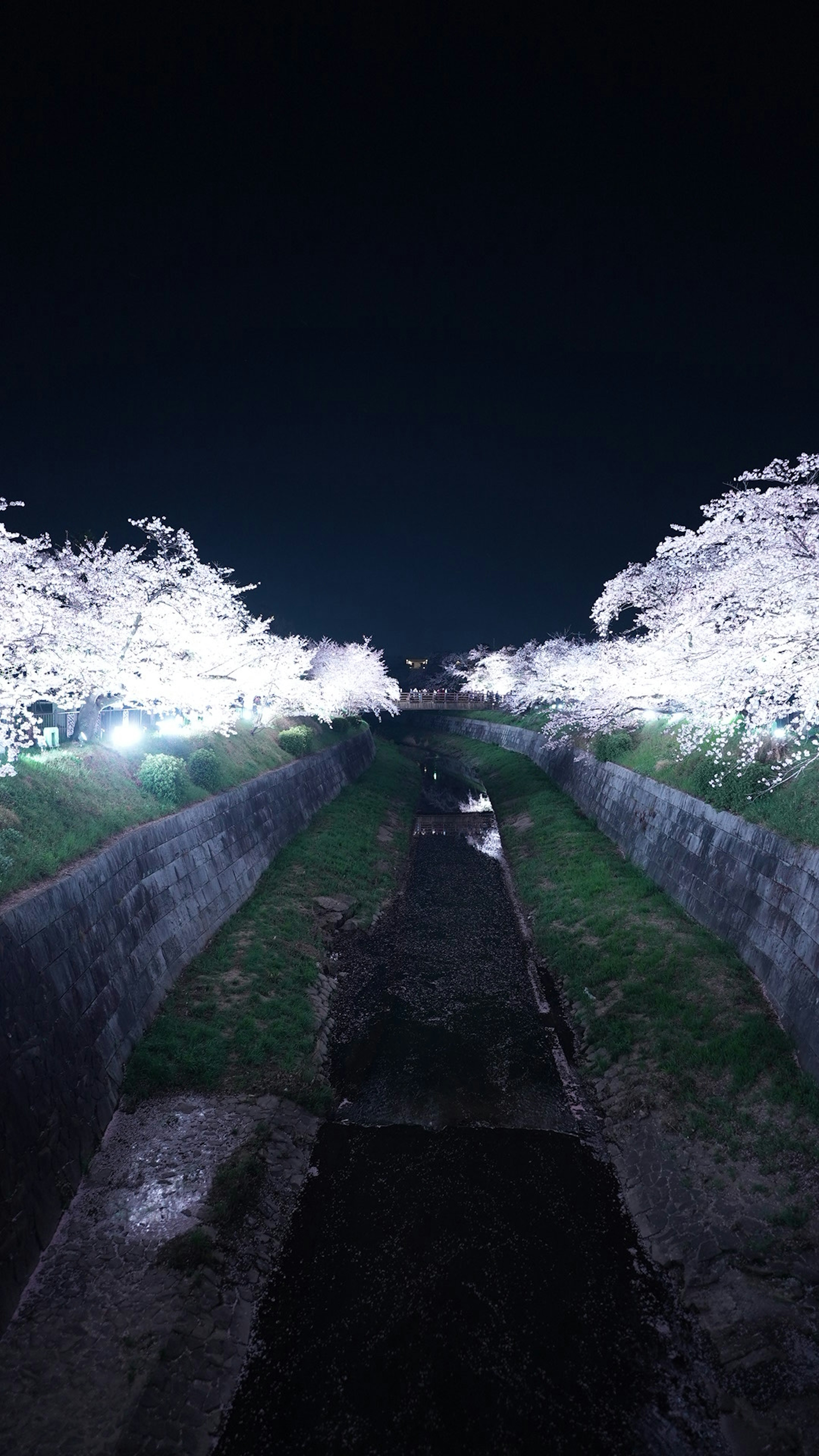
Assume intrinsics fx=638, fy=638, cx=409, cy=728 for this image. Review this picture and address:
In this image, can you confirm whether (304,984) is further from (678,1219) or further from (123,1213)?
(678,1219)

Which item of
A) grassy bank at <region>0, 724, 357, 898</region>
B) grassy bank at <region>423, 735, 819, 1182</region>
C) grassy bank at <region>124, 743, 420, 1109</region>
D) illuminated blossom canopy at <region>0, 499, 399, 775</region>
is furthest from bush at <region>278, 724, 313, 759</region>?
grassy bank at <region>423, 735, 819, 1182</region>

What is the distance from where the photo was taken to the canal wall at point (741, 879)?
420 inches

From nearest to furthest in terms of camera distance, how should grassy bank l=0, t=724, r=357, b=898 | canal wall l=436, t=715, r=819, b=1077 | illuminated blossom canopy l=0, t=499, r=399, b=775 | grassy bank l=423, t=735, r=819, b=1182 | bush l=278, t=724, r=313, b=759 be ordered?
grassy bank l=423, t=735, r=819, b=1182 < canal wall l=436, t=715, r=819, b=1077 < grassy bank l=0, t=724, r=357, b=898 < illuminated blossom canopy l=0, t=499, r=399, b=775 < bush l=278, t=724, r=313, b=759

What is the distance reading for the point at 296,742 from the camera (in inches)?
1259

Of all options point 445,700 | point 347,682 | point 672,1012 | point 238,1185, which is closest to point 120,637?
point 238,1185

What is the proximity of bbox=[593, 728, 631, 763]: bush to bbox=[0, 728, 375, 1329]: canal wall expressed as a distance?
647 inches

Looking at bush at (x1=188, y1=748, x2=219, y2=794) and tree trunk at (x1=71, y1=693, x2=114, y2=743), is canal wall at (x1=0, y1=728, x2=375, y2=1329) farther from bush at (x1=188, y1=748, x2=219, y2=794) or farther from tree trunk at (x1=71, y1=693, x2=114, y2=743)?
tree trunk at (x1=71, y1=693, x2=114, y2=743)

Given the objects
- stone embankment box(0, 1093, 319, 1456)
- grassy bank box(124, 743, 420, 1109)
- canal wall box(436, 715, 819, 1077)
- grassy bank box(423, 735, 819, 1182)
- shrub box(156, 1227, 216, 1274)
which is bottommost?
stone embankment box(0, 1093, 319, 1456)

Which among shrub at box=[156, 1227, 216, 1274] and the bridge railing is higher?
the bridge railing

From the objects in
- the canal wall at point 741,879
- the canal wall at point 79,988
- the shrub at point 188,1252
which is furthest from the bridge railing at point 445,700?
the shrub at point 188,1252

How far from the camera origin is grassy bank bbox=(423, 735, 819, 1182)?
9258 mm

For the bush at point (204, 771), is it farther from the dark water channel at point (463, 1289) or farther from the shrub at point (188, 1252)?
the shrub at point (188, 1252)

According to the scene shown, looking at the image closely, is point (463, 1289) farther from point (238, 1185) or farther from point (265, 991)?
point (265, 991)

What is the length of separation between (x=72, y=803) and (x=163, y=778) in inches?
146
